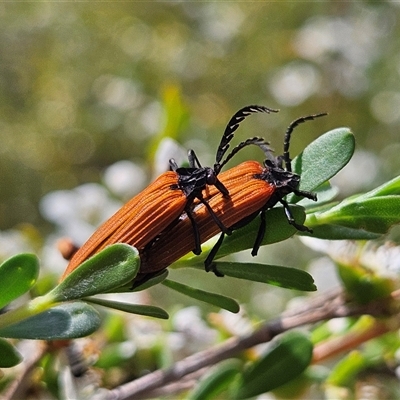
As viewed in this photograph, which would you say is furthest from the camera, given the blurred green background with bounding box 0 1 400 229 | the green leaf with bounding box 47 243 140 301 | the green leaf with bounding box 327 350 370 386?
the blurred green background with bounding box 0 1 400 229

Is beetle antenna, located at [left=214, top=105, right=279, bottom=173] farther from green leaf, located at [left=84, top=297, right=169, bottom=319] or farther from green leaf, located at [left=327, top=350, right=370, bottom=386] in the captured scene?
green leaf, located at [left=327, top=350, right=370, bottom=386]

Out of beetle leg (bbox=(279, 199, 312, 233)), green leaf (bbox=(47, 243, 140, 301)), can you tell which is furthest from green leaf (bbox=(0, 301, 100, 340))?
beetle leg (bbox=(279, 199, 312, 233))

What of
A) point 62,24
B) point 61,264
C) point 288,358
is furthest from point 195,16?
point 288,358

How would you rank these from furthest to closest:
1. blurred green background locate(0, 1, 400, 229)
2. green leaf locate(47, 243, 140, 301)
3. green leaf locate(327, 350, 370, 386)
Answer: blurred green background locate(0, 1, 400, 229)
green leaf locate(327, 350, 370, 386)
green leaf locate(47, 243, 140, 301)

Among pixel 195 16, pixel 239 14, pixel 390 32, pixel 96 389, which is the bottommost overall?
pixel 96 389

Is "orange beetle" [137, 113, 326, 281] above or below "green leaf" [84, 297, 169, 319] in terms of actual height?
above

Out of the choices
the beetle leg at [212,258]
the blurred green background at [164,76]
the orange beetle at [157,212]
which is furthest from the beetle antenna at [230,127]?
the blurred green background at [164,76]

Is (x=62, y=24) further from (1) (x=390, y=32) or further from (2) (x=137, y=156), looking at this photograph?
(1) (x=390, y=32)
